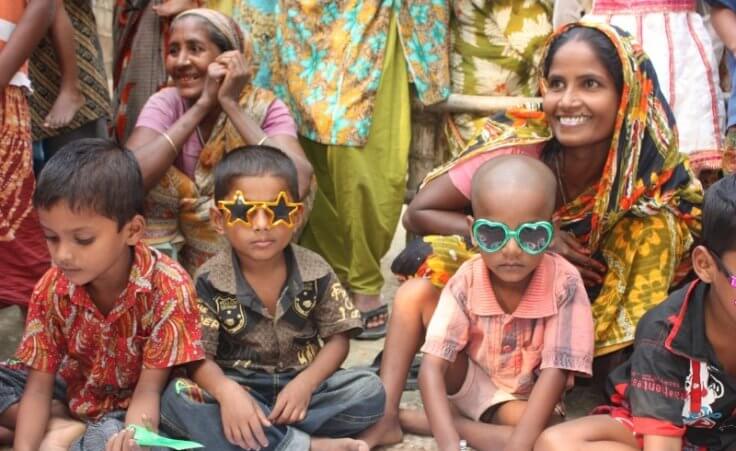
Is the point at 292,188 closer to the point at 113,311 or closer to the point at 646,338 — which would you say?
the point at 113,311

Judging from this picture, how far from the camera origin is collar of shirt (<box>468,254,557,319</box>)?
2.63 m

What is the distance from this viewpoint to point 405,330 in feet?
9.57

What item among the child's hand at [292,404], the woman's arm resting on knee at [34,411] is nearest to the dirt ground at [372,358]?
the woman's arm resting on knee at [34,411]

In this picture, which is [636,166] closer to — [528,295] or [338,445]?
[528,295]

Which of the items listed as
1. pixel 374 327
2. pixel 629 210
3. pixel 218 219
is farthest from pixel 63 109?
pixel 629 210

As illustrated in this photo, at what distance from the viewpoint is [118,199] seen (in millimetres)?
2512

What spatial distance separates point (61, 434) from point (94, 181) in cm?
71

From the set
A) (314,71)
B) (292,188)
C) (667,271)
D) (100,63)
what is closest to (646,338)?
(667,271)

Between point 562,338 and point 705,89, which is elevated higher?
point 705,89

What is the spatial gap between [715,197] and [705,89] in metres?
1.37

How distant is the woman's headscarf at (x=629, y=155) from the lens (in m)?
2.87

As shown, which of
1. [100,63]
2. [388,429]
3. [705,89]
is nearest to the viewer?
[388,429]

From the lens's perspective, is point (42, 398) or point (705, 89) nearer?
point (42, 398)

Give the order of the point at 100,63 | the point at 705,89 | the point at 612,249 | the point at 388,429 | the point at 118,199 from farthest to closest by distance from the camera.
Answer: the point at 100,63, the point at 705,89, the point at 612,249, the point at 388,429, the point at 118,199
